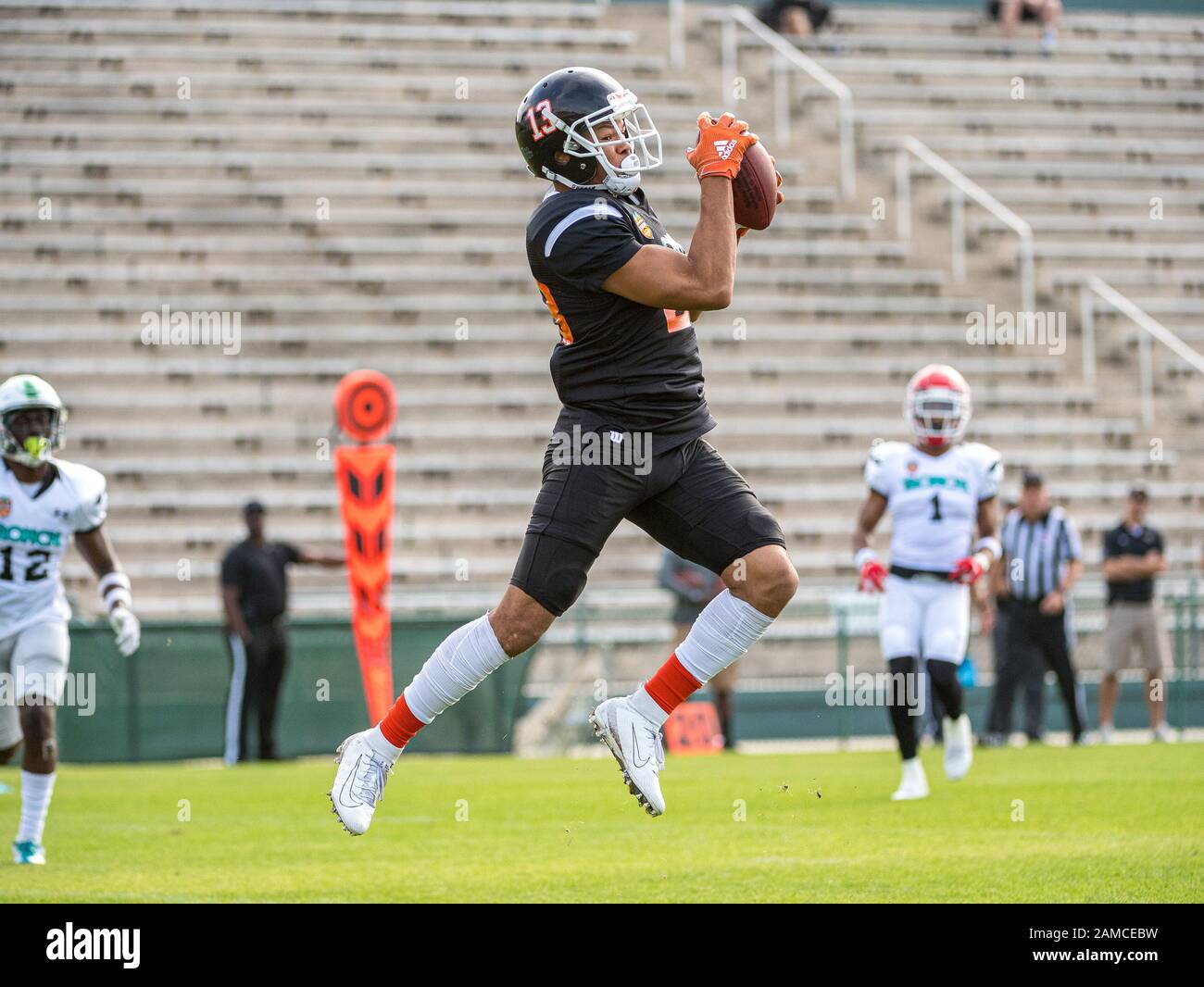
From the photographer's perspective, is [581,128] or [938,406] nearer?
[581,128]

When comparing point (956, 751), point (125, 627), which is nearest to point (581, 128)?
point (125, 627)

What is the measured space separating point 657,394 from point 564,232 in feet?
1.88

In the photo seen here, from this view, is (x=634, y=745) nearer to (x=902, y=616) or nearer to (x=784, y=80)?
(x=902, y=616)

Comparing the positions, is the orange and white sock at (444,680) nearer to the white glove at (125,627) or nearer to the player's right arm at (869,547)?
the white glove at (125,627)

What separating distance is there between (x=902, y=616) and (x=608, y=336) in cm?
525

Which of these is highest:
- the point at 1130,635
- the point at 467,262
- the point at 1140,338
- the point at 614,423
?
the point at 467,262

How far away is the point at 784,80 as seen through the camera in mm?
22516

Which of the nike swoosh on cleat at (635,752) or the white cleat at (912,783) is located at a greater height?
the nike swoosh on cleat at (635,752)

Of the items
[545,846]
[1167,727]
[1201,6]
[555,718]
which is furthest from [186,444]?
[1201,6]

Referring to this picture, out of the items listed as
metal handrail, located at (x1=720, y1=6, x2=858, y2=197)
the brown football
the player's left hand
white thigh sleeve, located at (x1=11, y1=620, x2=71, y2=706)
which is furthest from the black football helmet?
metal handrail, located at (x1=720, y1=6, x2=858, y2=197)

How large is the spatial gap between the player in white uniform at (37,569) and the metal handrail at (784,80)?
1469cm

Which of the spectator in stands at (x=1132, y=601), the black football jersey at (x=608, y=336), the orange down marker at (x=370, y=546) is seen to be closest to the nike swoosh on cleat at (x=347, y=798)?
the black football jersey at (x=608, y=336)

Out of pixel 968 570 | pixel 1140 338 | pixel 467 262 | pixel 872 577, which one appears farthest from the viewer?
pixel 467 262

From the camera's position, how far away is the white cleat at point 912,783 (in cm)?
1020
